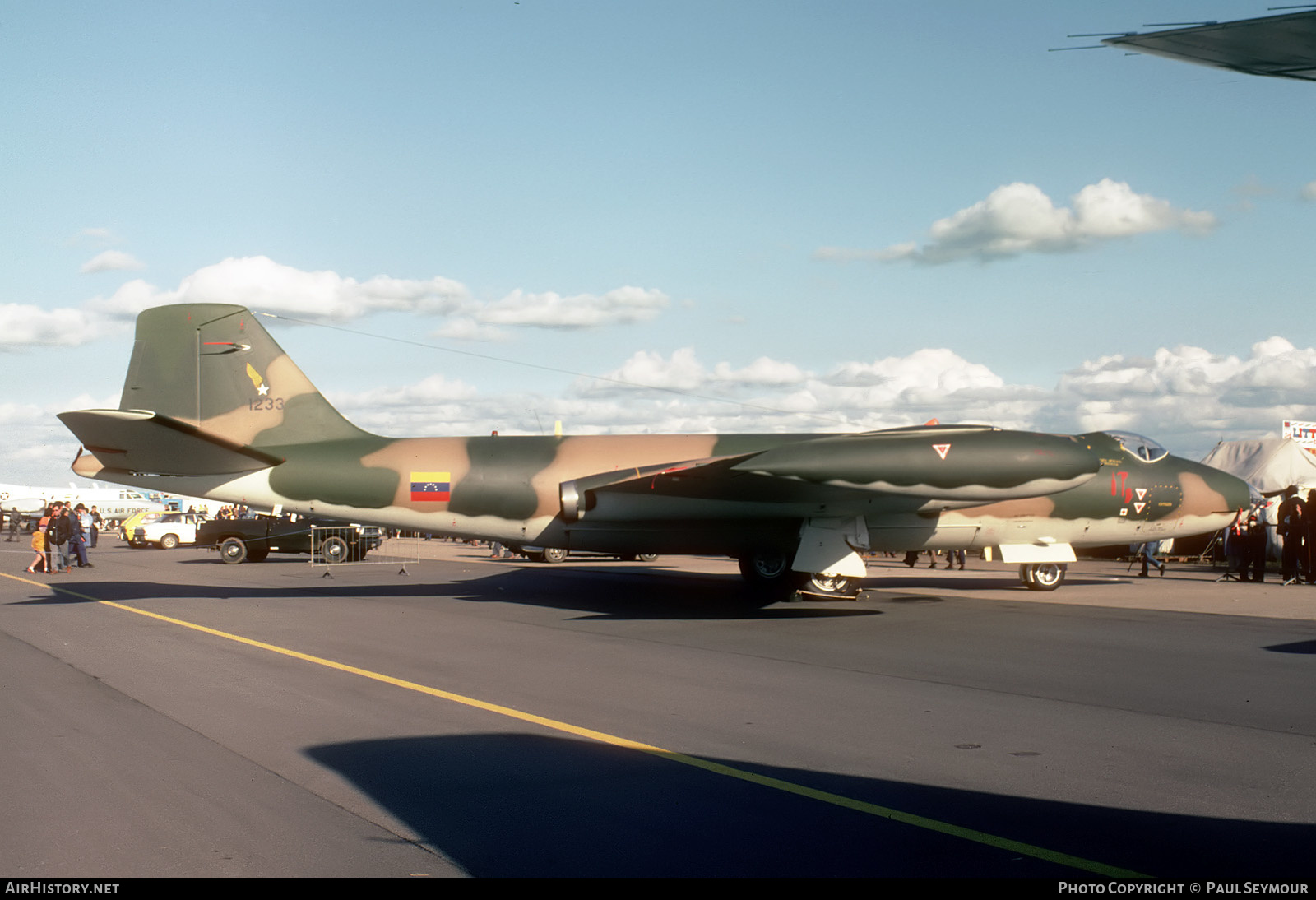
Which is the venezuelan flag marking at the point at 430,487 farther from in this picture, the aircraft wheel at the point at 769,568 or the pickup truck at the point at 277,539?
the pickup truck at the point at 277,539

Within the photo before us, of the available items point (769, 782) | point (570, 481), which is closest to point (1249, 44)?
point (769, 782)

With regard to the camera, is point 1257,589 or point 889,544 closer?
point 889,544

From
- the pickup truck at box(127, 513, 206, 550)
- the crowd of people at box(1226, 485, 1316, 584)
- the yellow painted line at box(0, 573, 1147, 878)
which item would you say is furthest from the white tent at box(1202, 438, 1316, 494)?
the pickup truck at box(127, 513, 206, 550)

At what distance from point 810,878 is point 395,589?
16766 mm

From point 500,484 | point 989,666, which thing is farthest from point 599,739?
point 500,484

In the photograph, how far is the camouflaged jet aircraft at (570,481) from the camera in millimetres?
14891

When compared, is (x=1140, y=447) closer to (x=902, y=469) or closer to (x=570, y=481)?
(x=902, y=469)

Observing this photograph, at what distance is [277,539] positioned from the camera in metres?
30.8

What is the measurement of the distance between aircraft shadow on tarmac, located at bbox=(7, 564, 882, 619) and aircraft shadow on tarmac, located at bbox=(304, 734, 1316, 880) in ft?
29.2

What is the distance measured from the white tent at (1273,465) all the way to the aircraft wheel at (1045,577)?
18305 millimetres

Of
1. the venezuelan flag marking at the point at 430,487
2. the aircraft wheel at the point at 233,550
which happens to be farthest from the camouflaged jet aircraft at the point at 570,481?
the aircraft wheel at the point at 233,550

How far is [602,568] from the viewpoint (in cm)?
2705

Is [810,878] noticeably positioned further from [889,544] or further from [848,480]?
[889,544]

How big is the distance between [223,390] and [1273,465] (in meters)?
34.2
